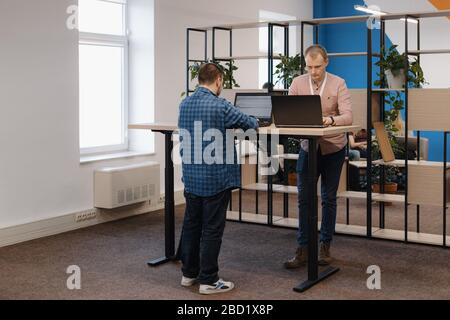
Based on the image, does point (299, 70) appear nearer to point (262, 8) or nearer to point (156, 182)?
point (156, 182)

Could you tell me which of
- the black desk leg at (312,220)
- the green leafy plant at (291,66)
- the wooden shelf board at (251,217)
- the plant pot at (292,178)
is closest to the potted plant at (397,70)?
the green leafy plant at (291,66)

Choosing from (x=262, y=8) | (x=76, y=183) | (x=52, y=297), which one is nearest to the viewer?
(x=52, y=297)

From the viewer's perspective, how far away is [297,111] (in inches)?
153

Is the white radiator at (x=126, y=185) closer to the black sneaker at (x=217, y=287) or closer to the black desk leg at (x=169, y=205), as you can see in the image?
the black desk leg at (x=169, y=205)

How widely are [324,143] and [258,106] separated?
0.50 metres

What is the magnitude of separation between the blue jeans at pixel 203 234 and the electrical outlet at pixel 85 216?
2.02 meters

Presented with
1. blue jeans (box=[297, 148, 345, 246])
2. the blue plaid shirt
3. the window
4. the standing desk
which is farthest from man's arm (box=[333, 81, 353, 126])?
the window

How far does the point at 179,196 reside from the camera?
22.1 feet

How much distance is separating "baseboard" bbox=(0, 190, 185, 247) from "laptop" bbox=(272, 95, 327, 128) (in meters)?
2.35

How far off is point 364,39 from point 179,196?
3.95m

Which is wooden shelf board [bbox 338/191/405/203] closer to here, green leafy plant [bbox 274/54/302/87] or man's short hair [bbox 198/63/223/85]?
green leafy plant [bbox 274/54/302/87]

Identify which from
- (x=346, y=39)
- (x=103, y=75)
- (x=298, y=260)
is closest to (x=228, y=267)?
(x=298, y=260)

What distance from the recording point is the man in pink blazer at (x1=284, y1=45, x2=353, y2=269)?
13.7 feet
